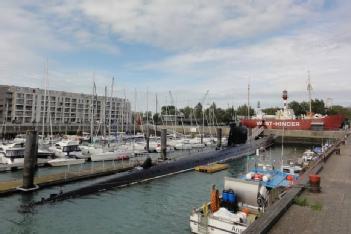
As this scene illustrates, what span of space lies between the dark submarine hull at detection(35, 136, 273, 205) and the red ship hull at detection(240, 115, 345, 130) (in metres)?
39.5

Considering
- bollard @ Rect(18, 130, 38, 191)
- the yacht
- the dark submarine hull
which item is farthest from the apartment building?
bollard @ Rect(18, 130, 38, 191)

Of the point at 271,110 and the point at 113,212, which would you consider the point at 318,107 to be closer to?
the point at 271,110

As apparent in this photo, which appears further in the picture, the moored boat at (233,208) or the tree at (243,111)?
the tree at (243,111)

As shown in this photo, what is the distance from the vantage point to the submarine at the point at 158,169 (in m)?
25.2

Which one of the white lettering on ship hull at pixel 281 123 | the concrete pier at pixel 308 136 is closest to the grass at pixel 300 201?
the concrete pier at pixel 308 136

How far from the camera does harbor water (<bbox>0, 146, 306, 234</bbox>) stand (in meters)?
19.0

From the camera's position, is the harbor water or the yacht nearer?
the harbor water

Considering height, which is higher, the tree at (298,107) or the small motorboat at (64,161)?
the tree at (298,107)

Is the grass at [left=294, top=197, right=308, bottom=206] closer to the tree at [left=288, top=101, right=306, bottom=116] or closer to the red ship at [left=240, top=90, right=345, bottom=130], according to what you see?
the red ship at [left=240, top=90, right=345, bottom=130]

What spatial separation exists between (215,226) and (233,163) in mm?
Answer: 31773

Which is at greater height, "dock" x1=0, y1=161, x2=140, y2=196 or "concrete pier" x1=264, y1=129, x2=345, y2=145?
"concrete pier" x1=264, y1=129, x2=345, y2=145

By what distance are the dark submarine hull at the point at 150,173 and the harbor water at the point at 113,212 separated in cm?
66

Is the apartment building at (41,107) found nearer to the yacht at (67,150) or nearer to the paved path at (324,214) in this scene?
the yacht at (67,150)

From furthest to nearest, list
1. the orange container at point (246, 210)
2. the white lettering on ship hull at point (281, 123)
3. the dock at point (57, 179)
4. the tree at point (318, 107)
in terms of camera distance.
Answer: the tree at point (318, 107) < the white lettering on ship hull at point (281, 123) < the dock at point (57, 179) < the orange container at point (246, 210)
